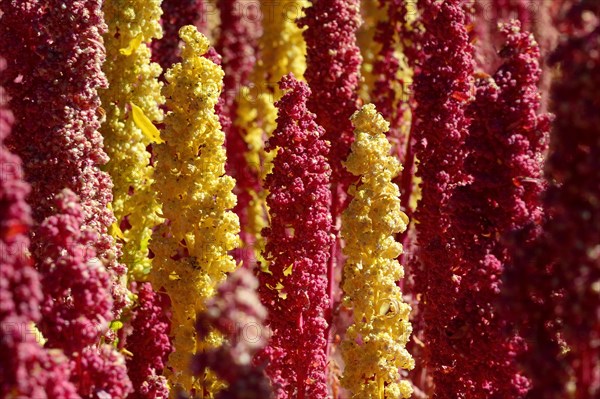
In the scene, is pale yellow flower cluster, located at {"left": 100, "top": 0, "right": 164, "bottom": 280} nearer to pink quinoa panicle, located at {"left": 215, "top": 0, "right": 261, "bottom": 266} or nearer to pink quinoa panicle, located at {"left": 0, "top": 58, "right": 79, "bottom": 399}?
pink quinoa panicle, located at {"left": 215, "top": 0, "right": 261, "bottom": 266}

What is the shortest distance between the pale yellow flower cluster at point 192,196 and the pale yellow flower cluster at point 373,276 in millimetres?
560

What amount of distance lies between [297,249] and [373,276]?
0.43 m

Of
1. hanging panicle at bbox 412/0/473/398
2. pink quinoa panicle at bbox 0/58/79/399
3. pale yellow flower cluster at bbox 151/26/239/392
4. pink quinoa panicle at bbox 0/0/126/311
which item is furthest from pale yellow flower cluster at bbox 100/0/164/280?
pink quinoa panicle at bbox 0/58/79/399

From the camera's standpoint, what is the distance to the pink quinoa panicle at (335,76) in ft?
18.7

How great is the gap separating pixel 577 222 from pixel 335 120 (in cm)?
295

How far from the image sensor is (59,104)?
4375mm

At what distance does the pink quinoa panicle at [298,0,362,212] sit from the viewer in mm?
5703

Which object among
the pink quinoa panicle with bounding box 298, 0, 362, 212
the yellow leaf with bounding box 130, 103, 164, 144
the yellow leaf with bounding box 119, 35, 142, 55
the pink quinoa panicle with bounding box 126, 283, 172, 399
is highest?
the pink quinoa panicle with bounding box 298, 0, 362, 212

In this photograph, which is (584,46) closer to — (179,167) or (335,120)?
(179,167)

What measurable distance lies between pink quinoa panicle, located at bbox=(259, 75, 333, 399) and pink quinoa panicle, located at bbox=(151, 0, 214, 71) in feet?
4.65

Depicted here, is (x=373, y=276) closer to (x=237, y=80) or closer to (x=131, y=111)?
(x=131, y=111)

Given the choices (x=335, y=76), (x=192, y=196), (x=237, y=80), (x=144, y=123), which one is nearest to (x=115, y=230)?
(x=144, y=123)

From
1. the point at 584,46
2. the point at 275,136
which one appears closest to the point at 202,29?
the point at 275,136

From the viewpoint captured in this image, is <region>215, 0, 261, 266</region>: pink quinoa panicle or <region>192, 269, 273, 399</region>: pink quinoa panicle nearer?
<region>192, 269, 273, 399</region>: pink quinoa panicle
